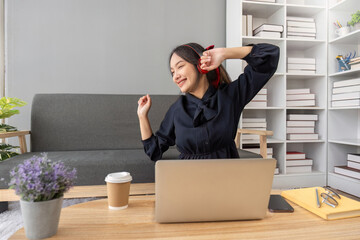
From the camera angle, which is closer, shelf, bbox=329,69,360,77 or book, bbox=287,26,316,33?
shelf, bbox=329,69,360,77

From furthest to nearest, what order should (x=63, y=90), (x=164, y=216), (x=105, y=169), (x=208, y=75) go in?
(x=63, y=90) → (x=105, y=169) → (x=208, y=75) → (x=164, y=216)

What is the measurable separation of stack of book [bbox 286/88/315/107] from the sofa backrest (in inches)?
56.0

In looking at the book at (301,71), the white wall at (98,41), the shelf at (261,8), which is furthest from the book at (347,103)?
the white wall at (98,41)

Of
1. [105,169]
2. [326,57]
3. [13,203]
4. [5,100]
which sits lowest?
[13,203]

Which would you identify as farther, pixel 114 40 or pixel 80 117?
pixel 114 40

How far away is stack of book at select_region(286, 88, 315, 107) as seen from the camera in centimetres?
251

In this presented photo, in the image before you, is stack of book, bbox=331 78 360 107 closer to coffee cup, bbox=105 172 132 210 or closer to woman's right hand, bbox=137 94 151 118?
woman's right hand, bbox=137 94 151 118

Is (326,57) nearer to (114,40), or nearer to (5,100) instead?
(114,40)

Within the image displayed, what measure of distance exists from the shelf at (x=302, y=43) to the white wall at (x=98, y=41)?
76cm

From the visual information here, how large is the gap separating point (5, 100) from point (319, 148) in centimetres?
304

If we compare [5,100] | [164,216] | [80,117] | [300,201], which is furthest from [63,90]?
[300,201]

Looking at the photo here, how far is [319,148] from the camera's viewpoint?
8.48 ft

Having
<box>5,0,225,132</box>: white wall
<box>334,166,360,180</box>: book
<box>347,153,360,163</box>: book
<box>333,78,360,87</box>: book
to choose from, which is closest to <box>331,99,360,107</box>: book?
<box>333,78,360,87</box>: book

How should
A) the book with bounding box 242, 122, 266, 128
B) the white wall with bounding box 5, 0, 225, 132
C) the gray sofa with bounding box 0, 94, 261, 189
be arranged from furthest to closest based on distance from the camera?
1. the book with bounding box 242, 122, 266, 128
2. the white wall with bounding box 5, 0, 225, 132
3. the gray sofa with bounding box 0, 94, 261, 189
